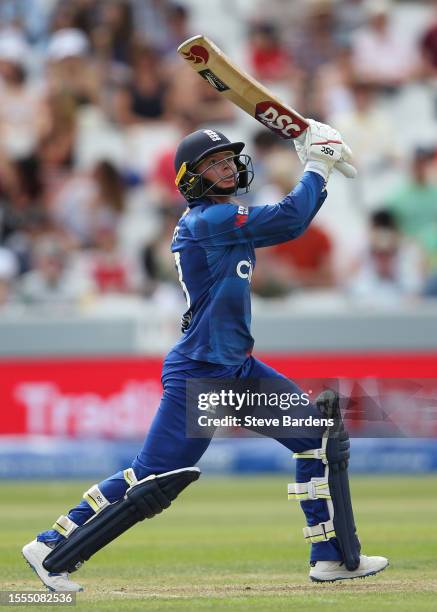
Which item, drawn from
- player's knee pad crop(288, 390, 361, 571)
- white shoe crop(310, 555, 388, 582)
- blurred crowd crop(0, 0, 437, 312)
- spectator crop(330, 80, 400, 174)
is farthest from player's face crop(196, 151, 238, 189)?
spectator crop(330, 80, 400, 174)

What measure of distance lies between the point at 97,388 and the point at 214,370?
22.9 feet

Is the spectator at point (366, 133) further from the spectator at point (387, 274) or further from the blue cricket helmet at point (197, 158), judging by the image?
the blue cricket helmet at point (197, 158)

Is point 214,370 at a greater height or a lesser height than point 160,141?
lesser

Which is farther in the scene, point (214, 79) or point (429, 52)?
point (429, 52)

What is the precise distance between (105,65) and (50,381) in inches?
160

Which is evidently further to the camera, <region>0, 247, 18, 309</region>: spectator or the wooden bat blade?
<region>0, 247, 18, 309</region>: spectator

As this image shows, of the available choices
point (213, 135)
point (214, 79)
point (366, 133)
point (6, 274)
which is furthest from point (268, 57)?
point (213, 135)

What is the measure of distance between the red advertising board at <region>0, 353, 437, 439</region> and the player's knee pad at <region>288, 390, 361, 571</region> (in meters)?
6.44

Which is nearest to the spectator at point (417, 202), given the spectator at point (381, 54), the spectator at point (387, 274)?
the spectator at point (387, 274)

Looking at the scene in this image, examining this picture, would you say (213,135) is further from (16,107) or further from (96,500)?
(16,107)

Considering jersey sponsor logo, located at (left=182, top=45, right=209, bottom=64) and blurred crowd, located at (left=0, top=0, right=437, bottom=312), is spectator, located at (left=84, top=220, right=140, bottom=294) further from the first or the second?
jersey sponsor logo, located at (left=182, top=45, right=209, bottom=64)

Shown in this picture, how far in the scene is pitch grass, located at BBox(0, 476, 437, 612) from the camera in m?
5.47

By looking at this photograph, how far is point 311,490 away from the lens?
230 inches

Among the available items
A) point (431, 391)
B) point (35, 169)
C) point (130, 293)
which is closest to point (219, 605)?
point (431, 391)
